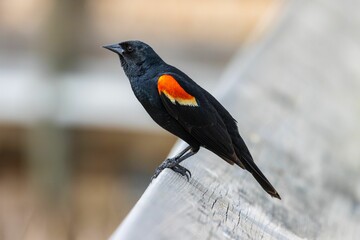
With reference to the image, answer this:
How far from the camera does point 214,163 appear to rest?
2.84 metres

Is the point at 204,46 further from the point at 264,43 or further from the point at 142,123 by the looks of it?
the point at 264,43

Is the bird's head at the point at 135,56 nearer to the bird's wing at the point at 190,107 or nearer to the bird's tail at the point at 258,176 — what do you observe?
the bird's wing at the point at 190,107

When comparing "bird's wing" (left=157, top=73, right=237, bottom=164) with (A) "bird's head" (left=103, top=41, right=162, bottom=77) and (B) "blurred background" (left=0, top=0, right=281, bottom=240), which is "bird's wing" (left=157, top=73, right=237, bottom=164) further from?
(B) "blurred background" (left=0, top=0, right=281, bottom=240)

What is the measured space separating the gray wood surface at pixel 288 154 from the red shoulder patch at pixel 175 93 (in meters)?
0.20

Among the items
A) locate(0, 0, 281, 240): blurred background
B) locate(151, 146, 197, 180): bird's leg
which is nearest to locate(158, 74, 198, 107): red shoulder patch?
locate(151, 146, 197, 180): bird's leg

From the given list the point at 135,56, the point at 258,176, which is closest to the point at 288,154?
the point at 258,176

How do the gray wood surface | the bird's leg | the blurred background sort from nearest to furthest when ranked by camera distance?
the gray wood surface
the bird's leg
the blurred background

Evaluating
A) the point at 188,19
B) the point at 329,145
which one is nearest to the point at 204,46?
the point at 188,19

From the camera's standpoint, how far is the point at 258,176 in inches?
108

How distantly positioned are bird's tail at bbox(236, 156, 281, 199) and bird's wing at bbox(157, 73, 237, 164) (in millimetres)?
289

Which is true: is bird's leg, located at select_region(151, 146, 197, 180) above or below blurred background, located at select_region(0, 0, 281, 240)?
above

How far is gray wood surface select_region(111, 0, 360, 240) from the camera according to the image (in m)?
1.90

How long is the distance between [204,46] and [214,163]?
7.52 meters

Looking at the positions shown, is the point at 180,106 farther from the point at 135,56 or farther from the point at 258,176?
the point at 258,176
